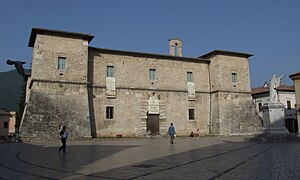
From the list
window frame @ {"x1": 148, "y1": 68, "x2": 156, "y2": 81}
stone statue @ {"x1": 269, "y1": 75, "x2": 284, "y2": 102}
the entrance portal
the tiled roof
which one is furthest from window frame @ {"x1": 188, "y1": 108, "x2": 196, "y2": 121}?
the tiled roof

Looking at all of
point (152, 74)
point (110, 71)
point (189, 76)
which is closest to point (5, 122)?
point (110, 71)

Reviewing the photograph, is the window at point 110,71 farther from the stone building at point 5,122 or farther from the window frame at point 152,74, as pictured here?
the stone building at point 5,122

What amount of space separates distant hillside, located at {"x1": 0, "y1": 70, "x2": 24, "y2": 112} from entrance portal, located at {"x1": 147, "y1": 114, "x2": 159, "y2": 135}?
280 ft

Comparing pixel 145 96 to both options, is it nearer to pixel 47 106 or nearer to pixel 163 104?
pixel 163 104

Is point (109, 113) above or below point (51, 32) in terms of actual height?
below

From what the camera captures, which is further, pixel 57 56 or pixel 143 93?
pixel 143 93

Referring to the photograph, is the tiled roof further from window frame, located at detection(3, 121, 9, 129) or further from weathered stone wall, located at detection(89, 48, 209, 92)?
window frame, located at detection(3, 121, 9, 129)

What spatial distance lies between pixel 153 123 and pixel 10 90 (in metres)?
128

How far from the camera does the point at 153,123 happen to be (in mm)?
26234

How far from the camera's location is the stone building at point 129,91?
21.4 meters

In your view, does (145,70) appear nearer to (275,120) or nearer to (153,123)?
(153,123)

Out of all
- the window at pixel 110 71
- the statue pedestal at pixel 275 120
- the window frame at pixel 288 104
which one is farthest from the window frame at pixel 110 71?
the window frame at pixel 288 104

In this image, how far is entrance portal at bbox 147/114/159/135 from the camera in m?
26.1

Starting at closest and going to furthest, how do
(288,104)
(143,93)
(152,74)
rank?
(143,93) < (152,74) < (288,104)
